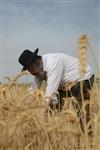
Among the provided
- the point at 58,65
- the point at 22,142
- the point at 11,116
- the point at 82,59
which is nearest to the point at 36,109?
the point at 11,116

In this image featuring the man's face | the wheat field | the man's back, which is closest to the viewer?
the wheat field

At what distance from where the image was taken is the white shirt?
168 inches

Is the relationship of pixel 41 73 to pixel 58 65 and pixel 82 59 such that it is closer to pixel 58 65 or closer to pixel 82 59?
pixel 58 65

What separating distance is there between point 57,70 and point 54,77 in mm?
99

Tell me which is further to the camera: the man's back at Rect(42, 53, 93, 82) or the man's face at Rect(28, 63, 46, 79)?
the man's face at Rect(28, 63, 46, 79)

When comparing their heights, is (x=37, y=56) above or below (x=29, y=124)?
above

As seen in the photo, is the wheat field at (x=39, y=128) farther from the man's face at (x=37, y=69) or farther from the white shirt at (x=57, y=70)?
the man's face at (x=37, y=69)

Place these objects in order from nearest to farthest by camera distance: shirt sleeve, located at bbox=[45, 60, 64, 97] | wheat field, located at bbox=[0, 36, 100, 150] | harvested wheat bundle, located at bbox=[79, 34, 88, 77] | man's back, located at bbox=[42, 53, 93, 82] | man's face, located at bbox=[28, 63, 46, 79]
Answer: harvested wheat bundle, located at bbox=[79, 34, 88, 77]
wheat field, located at bbox=[0, 36, 100, 150]
shirt sleeve, located at bbox=[45, 60, 64, 97]
man's back, located at bbox=[42, 53, 93, 82]
man's face, located at bbox=[28, 63, 46, 79]

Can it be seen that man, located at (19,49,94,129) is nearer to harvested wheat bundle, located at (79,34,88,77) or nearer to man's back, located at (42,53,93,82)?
man's back, located at (42,53,93,82)

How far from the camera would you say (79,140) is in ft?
9.41

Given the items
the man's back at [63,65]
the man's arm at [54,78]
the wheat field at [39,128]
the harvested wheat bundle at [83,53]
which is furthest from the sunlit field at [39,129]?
the man's back at [63,65]

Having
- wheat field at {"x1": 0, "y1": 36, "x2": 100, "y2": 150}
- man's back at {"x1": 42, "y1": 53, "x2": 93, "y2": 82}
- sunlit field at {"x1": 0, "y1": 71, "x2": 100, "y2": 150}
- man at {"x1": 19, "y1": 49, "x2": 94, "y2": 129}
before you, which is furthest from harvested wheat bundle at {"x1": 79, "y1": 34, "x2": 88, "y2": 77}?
man's back at {"x1": 42, "y1": 53, "x2": 93, "y2": 82}

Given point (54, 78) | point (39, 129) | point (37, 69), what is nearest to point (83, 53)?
point (39, 129)

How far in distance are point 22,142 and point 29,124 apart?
0.67 ft
